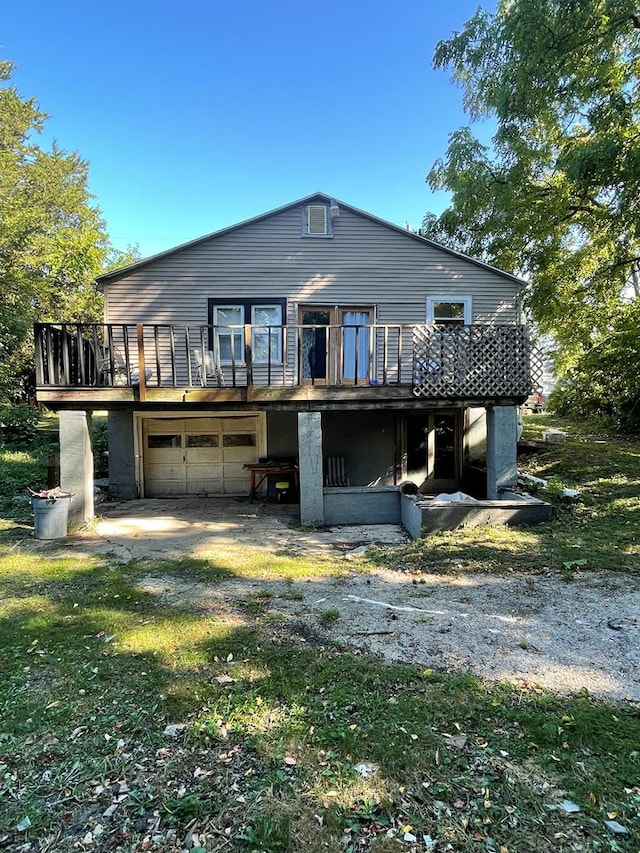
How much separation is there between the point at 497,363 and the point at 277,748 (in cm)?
759

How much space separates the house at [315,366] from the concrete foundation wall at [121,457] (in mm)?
32

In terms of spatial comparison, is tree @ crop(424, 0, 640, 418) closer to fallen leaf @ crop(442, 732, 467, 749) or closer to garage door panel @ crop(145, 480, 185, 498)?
fallen leaf @ crop(442, 732, 467, 749)

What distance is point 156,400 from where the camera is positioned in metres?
8.03

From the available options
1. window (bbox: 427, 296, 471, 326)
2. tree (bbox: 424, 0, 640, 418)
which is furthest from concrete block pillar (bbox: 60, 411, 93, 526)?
tree (bbox: 424, 0, 640, 418)

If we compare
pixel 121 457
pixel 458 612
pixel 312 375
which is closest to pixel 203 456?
pixel 121 457

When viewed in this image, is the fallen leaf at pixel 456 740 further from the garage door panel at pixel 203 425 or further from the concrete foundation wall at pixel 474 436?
the garage door panel at pixel 203 425

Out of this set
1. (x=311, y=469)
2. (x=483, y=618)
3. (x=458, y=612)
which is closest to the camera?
(x=483, y=618)

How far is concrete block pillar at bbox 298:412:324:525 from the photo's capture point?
8.34 metres

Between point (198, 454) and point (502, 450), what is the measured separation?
6910 mm

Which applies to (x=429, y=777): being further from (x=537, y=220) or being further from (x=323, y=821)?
(x=537, y=220)

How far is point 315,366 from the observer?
10.9m

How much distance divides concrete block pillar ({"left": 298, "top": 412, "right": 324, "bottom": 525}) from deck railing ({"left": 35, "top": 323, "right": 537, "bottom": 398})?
0.74 meters

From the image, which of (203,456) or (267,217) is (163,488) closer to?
(203,456)

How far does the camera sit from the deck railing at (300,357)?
7.88 m
